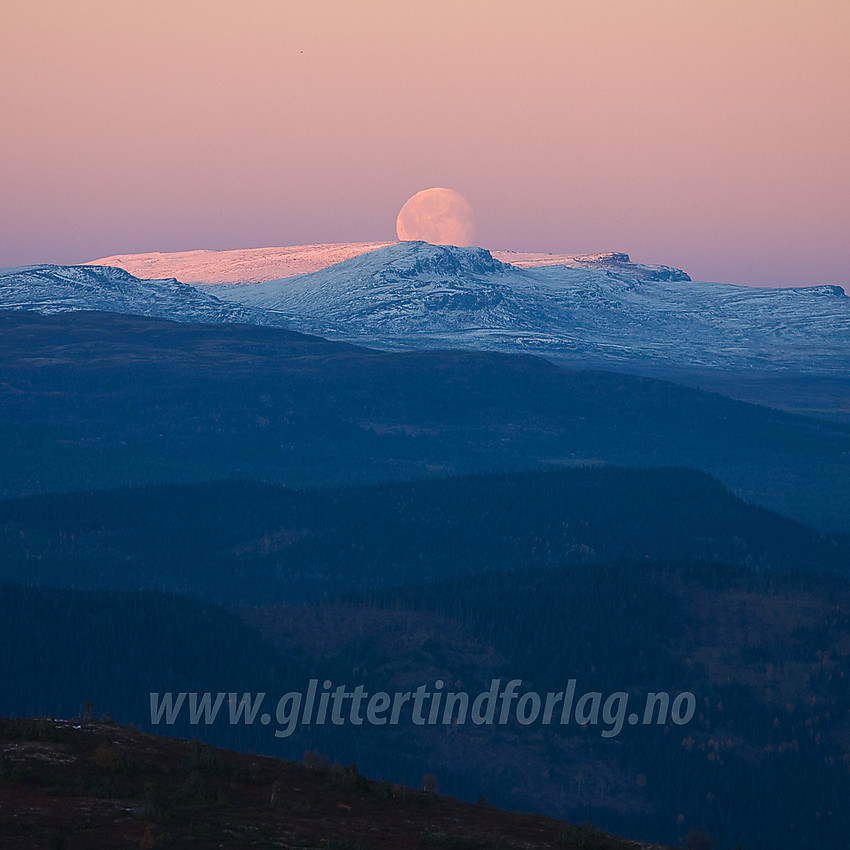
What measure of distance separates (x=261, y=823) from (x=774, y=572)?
104 metres

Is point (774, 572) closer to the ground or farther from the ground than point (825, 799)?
farther from the ground

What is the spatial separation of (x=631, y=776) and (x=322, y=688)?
2824cm

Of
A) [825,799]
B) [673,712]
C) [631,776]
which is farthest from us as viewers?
[673,712]

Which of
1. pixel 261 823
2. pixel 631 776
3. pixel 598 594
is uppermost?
pixel 261 823

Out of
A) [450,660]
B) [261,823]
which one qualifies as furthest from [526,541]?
[261,823]

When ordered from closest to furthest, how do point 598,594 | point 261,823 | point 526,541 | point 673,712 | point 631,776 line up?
point 261,823, point 631,776, point 673,712, point 598,594, point 526,541

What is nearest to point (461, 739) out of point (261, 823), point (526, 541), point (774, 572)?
point (774, 572)

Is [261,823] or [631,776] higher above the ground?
[261,823]

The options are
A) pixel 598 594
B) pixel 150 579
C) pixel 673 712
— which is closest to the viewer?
pixel 673 712

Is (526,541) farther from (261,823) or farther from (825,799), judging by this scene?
(261,823)

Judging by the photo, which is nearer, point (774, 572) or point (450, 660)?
point (450, 660)

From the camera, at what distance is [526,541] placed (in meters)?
179

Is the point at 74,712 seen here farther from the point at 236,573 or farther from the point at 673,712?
the point at 236,573

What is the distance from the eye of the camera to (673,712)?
105 m
